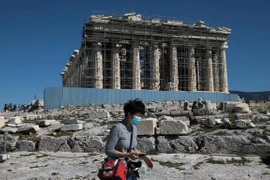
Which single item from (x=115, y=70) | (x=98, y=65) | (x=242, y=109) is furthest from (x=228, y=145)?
(x=115, y=70)

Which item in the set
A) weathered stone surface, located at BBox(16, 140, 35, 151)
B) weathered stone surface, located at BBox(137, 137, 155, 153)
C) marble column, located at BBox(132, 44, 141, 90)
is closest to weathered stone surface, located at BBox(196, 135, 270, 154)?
weathered stone surface, located at BBox(137, 137, 155, 153)

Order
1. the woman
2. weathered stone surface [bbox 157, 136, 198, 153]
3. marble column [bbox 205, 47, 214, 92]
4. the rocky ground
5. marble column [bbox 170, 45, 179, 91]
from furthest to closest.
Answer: marble column [bbox 205, 47, 214, 92] → marble column [bbox 170, 45, 179, 91] → weathered stone surface [bbox 157, 136, 198, 153] → the rocky ground → the woman

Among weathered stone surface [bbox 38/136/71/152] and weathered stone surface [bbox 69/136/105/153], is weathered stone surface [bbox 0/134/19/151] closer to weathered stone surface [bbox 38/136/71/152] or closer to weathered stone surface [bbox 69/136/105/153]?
weathered stone surface [bbox 38/136/71/152]

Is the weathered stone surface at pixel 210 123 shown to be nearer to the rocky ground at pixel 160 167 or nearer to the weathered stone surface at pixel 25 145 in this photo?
the rocky ground at pixel 160 167

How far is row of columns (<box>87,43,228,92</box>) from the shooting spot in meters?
38.5

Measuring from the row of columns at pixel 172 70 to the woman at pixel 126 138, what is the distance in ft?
110

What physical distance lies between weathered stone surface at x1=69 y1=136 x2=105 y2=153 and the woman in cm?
643

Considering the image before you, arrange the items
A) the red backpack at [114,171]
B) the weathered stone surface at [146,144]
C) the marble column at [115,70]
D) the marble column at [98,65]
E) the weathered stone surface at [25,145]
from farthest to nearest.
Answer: the marble column at [115,70], the marble column at [98,65], the weathered stone surface at [25,145], the weathered stone surface at [146,144], the red backpack at [114,171]

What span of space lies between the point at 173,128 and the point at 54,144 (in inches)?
166

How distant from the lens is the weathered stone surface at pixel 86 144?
10.7 metres

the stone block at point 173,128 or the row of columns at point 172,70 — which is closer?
the stone block at point 173,128

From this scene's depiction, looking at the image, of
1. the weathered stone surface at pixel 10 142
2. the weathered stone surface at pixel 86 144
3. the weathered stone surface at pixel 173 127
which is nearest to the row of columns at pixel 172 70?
the weathered stone surface at pixel 10 142

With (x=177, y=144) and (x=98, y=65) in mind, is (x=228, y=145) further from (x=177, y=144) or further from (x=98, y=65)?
(x=98, y=65)

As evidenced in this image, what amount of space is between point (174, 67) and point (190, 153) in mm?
32708
